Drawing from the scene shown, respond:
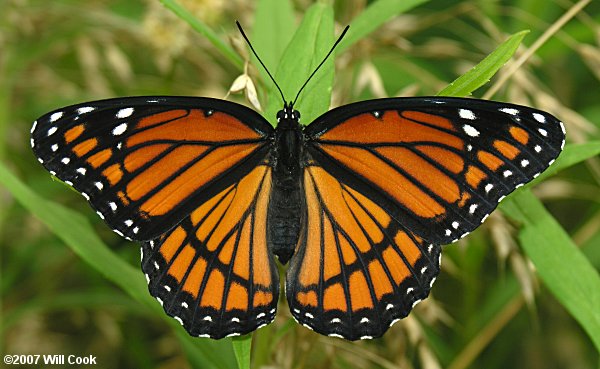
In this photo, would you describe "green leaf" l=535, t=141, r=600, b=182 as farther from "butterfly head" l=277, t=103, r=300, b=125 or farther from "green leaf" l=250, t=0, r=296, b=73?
"green leaf" l=250, t=0, r=296, b=73

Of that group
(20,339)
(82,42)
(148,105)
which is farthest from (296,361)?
(82,42)

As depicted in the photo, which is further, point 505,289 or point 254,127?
point 505,289

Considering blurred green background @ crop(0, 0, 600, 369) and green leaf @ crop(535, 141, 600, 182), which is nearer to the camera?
green leaf @ crop(535, 141, 600, 182)

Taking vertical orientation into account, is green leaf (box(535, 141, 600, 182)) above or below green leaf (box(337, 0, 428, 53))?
below

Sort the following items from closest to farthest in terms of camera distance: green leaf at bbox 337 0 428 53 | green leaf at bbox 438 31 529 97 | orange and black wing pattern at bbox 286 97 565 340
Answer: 1. green leaf at bbox 438 31 529 97
2. orange and black wing pattern at bbox 286 97 565 340
3. green leaf at bbox 337 0 428 53

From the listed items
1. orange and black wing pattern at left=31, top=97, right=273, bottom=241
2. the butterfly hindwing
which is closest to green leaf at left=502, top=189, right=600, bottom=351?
the butterfly hindwing

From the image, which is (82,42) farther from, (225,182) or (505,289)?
(505,289)

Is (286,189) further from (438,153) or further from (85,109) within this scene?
(85,109)
